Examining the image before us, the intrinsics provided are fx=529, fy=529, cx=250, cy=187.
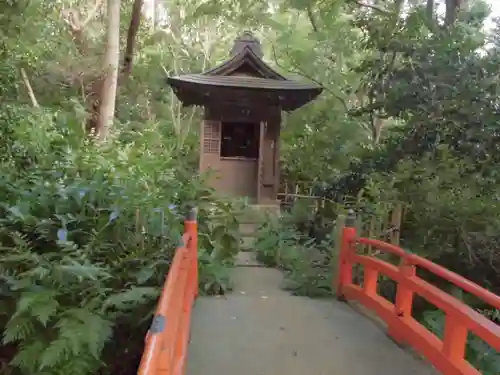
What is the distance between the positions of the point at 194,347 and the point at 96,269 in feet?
3.57

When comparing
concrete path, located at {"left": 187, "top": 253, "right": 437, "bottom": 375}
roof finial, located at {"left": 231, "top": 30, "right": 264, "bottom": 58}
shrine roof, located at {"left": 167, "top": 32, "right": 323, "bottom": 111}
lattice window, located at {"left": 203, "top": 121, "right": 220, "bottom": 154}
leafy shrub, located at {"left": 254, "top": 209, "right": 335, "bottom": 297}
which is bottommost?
concrete path, located at {"left": 187, "top": 253, "right": 437, "bottom": 375}

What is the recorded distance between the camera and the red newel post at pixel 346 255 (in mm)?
6414

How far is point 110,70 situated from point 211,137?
2.88m

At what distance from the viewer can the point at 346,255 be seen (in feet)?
21.2

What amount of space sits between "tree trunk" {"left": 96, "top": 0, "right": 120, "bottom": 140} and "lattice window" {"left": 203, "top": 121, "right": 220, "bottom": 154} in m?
2.31

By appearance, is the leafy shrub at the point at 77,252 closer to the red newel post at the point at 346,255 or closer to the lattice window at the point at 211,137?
the red newel post at the point at 346,255

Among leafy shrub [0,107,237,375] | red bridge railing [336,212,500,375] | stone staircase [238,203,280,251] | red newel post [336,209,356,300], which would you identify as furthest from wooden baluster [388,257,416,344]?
stone staircase [238,203,280,251]

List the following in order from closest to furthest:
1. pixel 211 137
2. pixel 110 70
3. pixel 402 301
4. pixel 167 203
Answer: pixel 402 301, pixel 167 203, pixel 110 70, pixel 211 137

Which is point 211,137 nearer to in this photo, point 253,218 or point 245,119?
point 245,119

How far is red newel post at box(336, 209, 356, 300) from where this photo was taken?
641 cm

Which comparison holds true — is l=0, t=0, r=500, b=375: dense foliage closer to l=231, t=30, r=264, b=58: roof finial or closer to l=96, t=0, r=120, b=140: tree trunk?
l=96, t=0, r=120, b=140: tree trunk

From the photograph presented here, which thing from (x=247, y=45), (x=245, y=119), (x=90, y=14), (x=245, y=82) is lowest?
(x=245, y=119)

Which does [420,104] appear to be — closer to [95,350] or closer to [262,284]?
[262,284]

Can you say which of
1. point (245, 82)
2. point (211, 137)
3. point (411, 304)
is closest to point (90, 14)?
point (211, 137)
